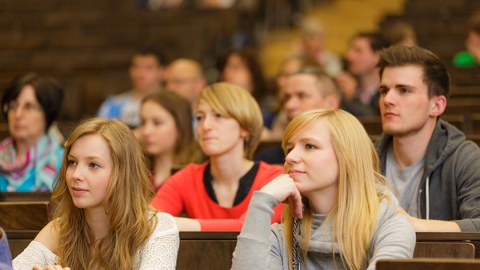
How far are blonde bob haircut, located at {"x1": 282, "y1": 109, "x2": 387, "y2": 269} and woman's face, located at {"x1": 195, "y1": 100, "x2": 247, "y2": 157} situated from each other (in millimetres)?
858

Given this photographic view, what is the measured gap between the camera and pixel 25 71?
20.0ft

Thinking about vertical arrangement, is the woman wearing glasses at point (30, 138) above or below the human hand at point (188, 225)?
above

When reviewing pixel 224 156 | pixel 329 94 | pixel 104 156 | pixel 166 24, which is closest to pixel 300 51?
pixel 166 24

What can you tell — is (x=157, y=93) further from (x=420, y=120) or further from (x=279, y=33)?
(x=279, y=33)

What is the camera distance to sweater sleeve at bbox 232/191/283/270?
7.44ft

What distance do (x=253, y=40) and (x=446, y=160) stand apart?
569 centimetres

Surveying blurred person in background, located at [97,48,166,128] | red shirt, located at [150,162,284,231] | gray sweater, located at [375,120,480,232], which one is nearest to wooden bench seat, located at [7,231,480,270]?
gray sweater, located at [375,120,480,232]

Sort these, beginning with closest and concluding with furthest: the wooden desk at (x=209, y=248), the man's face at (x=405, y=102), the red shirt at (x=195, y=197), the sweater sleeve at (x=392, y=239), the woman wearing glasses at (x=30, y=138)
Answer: the sweater sleeve at (x=392, y=239)
the wooden desk at (x=209, y=248)
the man's face at (x=405, y=102)
the red shirt at (x=195, y=197)
the woman wearing glasses at (x=30, y=138)

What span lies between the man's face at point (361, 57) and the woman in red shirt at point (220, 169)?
2159 millimetres

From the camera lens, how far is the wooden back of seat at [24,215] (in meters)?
2.76

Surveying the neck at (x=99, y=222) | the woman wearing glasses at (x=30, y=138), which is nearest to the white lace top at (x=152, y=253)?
the neck at (x=99, y=222)

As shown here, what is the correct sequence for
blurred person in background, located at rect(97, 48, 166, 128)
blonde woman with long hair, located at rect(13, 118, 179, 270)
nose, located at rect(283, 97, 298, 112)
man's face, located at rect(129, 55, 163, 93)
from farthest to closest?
man's face, located at rect(129, 55, 163, 93)
blurred person in background, located at rect(97, 48, 166, 128)
nose, located at rect(283, 97, 298, 112)
blonde woman with long hair, located at rect(13, 118, 179, 270)

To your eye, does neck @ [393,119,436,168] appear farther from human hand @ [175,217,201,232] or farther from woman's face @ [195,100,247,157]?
human hand @ [175,217,201,232]

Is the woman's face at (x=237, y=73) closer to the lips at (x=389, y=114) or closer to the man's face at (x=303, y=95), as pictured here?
the man's face at (x=303, y=95)
